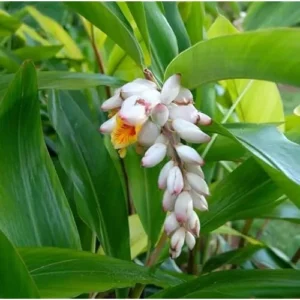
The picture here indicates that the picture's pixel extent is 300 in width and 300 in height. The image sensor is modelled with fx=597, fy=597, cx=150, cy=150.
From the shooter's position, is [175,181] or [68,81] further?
[68,81]

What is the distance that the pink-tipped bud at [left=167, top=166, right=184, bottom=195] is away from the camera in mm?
447

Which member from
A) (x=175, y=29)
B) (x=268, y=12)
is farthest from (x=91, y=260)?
(x=268, y=12)

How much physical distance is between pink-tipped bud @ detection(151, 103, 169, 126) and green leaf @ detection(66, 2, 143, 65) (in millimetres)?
105

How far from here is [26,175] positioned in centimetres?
54

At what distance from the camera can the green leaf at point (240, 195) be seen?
0.57 m

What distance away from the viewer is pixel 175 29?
0.66 metres

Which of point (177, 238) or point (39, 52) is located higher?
point (39, 52)

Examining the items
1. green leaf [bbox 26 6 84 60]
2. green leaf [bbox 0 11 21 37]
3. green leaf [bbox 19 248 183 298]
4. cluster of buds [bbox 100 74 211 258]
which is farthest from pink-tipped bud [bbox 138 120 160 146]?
green leaf [bbox 26 6 84 60]

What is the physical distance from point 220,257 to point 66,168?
1.00 ft

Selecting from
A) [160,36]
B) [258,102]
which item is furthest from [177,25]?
[258,102]

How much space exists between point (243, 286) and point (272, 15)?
1.77ft

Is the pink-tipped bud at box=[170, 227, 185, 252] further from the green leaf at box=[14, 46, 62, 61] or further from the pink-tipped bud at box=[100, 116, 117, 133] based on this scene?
the green leaf at box=[14, 46, 62, 61]

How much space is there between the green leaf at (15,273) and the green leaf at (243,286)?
16 centimetres

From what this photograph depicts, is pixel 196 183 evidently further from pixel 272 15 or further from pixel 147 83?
pixel 272 15
